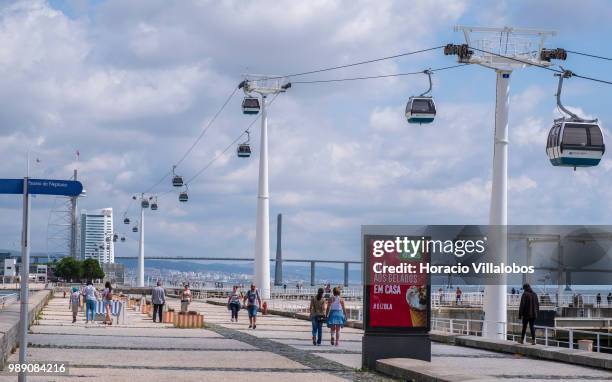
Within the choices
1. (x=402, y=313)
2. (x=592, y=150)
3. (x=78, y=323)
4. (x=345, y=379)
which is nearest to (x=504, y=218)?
(x=592, y=150)

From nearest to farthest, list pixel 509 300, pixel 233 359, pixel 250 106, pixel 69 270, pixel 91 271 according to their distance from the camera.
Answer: pixel 233 359, pixel 250 106, pixel 509 300, pixel 91 271, pixel 69 270

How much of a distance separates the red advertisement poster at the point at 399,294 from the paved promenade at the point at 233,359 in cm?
105

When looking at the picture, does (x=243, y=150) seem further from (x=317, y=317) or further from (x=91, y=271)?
(x=91, y=271)

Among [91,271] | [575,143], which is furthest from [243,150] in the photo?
[91,271]

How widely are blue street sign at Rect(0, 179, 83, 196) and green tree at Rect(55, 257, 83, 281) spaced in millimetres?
165260

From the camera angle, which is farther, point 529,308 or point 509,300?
point 509,300

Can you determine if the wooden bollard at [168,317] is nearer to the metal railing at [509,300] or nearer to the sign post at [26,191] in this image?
the sign post at [26,191]

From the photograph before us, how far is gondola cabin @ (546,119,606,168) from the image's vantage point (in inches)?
1223

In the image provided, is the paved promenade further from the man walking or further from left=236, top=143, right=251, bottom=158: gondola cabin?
left=236, top=143, right=251, bottom=158: gondola cabin

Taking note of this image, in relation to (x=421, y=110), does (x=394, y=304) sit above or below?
below

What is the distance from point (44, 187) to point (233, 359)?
29.6 feet

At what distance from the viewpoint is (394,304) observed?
64.4ft

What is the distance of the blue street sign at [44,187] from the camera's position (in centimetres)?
1273

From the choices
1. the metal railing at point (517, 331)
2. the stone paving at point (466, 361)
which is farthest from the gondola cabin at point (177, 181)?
the stone paving at point (466, 361)
